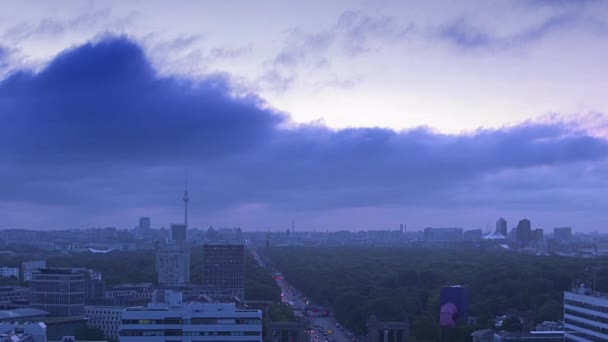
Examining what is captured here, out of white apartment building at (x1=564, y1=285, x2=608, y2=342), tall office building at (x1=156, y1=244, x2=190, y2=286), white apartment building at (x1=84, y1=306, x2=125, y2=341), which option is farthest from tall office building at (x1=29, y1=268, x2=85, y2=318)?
white apartment building at (x1=564, y1=285, x2=608, y2=342)

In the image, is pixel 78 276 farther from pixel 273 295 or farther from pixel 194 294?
pixel 273 295

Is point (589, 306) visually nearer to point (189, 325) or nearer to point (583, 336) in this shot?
point (583, 336)

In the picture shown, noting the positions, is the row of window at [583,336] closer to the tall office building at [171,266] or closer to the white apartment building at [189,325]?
the white apartment building at [189,325]

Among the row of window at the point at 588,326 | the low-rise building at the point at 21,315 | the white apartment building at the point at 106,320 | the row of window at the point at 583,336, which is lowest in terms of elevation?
the white apartment building at the point at 106,320

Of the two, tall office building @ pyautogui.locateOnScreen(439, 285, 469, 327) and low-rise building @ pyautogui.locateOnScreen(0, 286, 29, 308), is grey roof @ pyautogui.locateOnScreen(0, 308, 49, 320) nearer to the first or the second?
low-rise building @ pyautogui.locateOnScreen(0, 286, 29, 308)

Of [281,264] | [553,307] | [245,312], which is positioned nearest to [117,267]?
[281,264]

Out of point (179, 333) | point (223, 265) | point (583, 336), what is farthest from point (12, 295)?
point (583, 336)

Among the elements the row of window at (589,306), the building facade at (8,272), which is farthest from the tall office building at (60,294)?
the building facade at (8,272)
